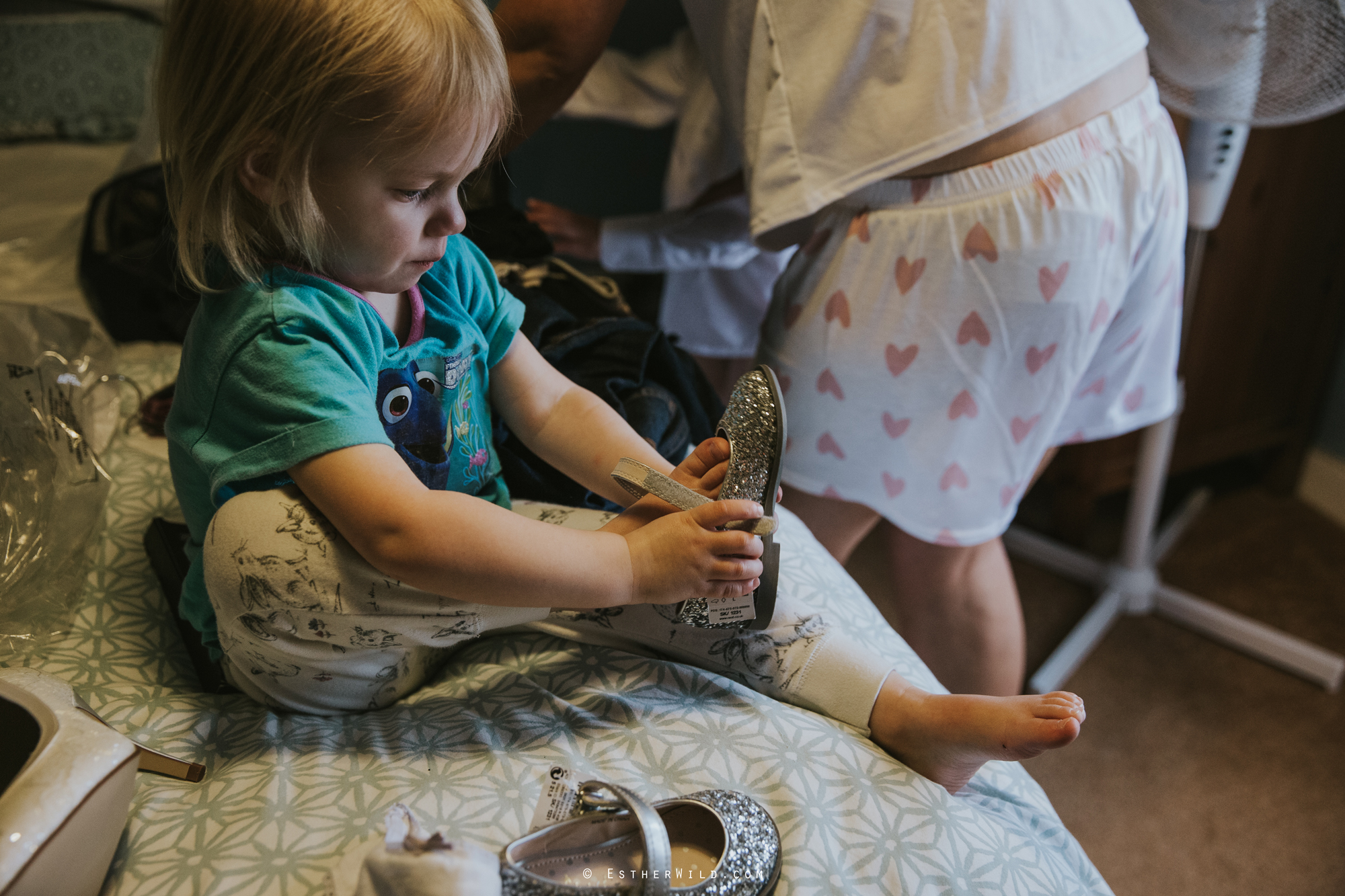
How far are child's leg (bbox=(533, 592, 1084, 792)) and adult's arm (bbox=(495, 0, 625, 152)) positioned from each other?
45 cm

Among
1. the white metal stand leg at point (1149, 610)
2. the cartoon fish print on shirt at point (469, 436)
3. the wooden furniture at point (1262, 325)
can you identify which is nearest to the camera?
the cartoon fish print on shirt at point (469, 436)

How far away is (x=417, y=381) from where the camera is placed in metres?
0.72

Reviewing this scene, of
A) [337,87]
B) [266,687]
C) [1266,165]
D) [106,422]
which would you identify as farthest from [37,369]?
[1266,165]

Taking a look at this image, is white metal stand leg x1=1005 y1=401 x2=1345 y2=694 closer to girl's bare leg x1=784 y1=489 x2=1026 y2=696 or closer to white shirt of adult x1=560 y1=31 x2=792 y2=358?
girl's bare leg x1=784 y1=489 x2=1026 y2=696

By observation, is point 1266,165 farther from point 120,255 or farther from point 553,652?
point 120,255

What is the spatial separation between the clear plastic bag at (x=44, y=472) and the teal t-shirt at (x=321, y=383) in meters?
0.12

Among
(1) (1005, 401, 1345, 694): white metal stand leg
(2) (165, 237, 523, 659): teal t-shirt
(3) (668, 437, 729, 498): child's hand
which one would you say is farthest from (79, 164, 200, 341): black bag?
(1) (1005, 401, 1345, 694): white metal stand leg

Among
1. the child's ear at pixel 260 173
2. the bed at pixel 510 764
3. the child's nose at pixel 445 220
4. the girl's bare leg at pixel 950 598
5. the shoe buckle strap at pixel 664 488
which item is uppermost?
the child's ear at pixel 260 173

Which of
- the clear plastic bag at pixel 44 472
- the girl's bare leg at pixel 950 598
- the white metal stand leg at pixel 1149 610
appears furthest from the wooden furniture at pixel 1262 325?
the clear plastic bag at pixel 44 472

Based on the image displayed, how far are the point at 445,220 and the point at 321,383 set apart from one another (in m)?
0.14

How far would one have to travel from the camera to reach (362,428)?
609 mm

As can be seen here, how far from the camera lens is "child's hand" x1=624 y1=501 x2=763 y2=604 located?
64 centimetres

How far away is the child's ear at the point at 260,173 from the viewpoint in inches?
23.4

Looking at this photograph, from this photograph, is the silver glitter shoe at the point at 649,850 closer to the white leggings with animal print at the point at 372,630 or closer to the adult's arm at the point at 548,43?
the white leggings with animal print at the point at 372,630
